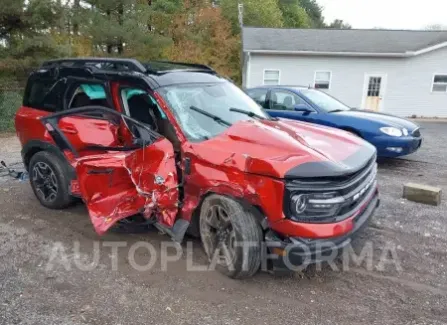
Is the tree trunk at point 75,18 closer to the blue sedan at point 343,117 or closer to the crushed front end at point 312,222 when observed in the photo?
the blue sedan at point 343,117

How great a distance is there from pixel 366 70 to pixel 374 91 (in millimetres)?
1087

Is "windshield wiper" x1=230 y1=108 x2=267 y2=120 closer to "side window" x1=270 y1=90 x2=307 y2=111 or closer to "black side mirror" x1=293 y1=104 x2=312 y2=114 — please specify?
"black side mirror" x1=293 y1=104 x2=312 y2=114

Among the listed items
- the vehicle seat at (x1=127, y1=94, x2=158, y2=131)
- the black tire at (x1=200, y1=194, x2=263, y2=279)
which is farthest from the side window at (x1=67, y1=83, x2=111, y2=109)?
the black tire at (x1=200, y1=194, x2=263, y2=279)

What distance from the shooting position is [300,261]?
2.97 meters

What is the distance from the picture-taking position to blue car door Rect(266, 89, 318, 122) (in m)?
7.23

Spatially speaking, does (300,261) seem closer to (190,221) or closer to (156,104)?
(190,221)

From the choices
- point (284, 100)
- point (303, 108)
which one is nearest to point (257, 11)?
point (284, 100)

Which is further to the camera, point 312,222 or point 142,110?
point 142,110

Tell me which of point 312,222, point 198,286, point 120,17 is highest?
point 120,17

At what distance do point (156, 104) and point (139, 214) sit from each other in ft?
4.02

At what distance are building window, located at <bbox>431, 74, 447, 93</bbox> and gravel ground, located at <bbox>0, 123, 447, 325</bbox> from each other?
49.8 feet

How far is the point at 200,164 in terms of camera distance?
10.8 feet

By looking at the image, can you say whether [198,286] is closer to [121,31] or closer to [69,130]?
[69,130]

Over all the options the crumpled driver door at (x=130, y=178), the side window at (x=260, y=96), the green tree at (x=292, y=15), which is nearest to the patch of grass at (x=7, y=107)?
the side window at (x=260, y=96)
